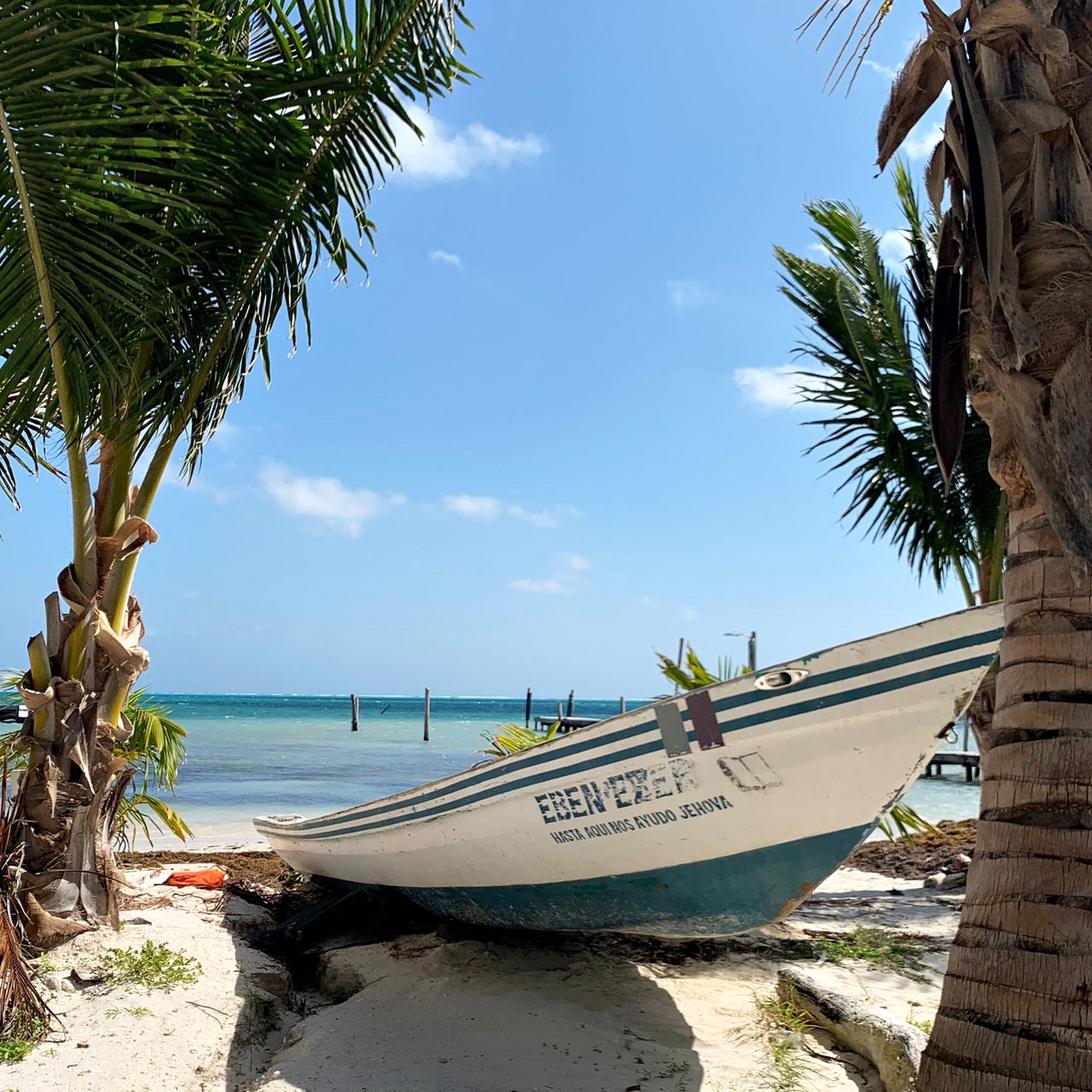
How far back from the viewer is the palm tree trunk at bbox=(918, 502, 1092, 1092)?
190 centimetres

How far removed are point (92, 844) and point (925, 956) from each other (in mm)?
4618

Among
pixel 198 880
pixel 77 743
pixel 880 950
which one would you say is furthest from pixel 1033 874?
pixel 198 880

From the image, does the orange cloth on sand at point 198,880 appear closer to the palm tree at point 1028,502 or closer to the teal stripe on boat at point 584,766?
the teal stripe on boat at point 584,766

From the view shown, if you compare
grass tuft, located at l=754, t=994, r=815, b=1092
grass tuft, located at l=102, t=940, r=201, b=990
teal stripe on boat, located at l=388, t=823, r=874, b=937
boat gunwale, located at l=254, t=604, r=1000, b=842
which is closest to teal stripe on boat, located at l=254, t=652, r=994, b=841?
boat gunwale, located at l=254, t=604, r=1000, b=842

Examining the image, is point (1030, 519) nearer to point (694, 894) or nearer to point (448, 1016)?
point (694, 894)

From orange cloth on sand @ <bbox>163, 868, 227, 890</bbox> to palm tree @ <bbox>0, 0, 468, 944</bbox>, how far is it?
5.90ft

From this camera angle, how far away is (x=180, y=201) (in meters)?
4.04

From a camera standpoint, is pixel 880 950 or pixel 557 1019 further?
pixel 880 950

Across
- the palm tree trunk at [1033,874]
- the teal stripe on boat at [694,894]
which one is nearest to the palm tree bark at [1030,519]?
the palm tree trunk at [1033,874]

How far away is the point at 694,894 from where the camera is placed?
4031 mm

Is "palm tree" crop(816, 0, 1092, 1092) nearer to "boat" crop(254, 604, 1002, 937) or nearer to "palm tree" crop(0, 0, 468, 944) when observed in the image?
"boat" crop(254, 604, 1002, 937)

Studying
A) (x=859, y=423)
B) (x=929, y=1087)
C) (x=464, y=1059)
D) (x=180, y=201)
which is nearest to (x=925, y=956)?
(x=464, y=1059)

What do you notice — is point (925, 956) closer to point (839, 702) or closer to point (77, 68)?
point (839, 702)

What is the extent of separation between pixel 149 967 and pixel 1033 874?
4.06m
